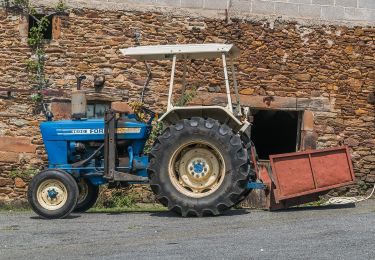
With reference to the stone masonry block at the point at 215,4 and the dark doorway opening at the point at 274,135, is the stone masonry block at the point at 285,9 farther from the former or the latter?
the dark doorway opening at the point at 274,135

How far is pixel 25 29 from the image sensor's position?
1352cm

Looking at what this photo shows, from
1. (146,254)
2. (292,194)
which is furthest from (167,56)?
(146,254)

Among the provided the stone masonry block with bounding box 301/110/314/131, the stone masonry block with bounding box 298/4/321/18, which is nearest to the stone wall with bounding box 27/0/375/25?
the stone masonry block with bounding box 298/4/321/18

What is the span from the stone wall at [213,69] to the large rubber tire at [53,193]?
11.4 ft

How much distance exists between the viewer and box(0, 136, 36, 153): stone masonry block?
13398 millimetres

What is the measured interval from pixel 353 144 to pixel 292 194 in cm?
400

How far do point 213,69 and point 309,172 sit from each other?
3850 millimetres

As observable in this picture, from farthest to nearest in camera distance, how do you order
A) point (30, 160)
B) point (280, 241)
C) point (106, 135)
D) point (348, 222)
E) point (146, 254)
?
point (30, 160) → point (106, 135) → point (348, 222) → point (280, 241) → point (146, 254)

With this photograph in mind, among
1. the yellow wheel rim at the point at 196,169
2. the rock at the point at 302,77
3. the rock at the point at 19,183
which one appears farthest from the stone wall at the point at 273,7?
the yellow wheel rim at the point at 196,169

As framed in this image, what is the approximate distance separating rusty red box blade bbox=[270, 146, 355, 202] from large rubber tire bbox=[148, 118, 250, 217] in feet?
2.35

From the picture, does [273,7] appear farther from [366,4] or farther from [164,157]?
[164,157]

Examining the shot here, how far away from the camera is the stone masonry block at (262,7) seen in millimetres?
13812

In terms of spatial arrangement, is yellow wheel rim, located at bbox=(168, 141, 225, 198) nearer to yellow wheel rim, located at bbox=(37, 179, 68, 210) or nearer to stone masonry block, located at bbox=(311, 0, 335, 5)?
yellow wheel rim, located at bbox=(37, 179, 68, 210)

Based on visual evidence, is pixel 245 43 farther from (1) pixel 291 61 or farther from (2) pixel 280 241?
(2) pixel 280 241
